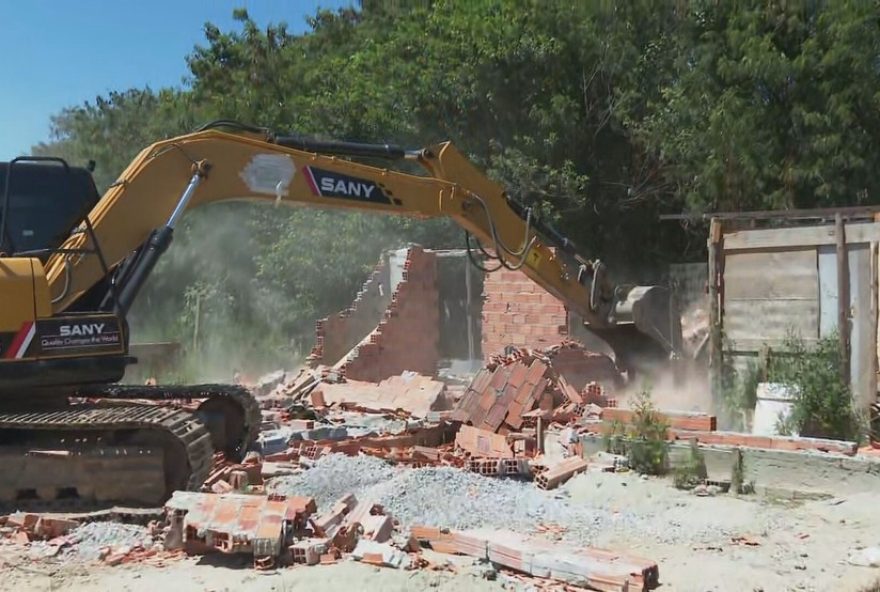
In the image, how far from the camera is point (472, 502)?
→ 7984mm

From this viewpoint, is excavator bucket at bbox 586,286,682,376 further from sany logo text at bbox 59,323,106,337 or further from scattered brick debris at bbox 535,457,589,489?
sany logo text at bbox 59,323,106,337

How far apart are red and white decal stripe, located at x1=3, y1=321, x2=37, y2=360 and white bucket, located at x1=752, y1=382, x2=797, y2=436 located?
263 inches

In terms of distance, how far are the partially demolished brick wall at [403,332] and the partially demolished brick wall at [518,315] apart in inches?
57.7

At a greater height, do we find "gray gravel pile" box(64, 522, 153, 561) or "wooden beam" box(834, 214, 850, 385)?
"wooden beam" box(834, 214, 850, 385)

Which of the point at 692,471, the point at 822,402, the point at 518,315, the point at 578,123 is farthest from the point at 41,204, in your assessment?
the point at 578,123

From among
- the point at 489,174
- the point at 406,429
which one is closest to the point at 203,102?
the point at 489,174

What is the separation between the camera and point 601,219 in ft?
70.0

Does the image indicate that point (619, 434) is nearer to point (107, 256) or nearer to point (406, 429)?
point (406, 429)

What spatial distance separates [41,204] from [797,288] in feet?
24.6

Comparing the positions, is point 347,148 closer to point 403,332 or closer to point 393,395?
point 393,395

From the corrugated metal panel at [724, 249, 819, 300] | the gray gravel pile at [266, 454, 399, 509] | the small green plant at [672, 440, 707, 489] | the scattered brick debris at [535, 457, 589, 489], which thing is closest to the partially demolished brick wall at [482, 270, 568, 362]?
the corrugated metal panel at [724, 249, 819, 300]

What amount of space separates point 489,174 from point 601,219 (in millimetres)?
2861

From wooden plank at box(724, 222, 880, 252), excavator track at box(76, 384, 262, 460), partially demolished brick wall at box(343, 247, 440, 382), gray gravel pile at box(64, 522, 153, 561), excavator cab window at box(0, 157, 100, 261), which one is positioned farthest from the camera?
partially demolished brick wall at box(343, 247, 440, 382)

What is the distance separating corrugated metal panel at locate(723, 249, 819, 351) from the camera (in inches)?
406
